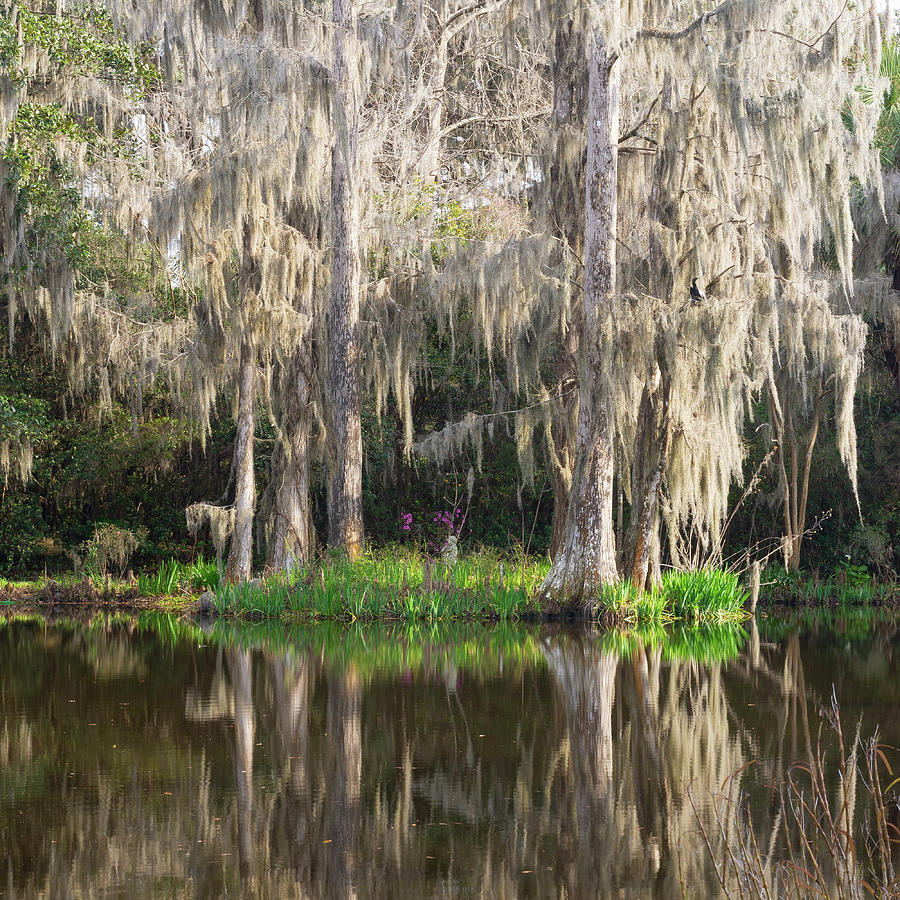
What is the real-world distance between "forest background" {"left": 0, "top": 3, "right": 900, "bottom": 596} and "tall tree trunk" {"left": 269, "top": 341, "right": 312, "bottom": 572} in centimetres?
17

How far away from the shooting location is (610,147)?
44.5 ft

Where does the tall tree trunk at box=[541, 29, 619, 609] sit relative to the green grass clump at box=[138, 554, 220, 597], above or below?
above

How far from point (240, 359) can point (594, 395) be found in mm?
5129

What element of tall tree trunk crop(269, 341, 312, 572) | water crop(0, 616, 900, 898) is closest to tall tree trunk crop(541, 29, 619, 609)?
water crop(0, 616, 900, 898)

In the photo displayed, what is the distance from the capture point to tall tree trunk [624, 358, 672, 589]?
13.5m

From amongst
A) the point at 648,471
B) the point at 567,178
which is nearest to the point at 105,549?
the point at 648,471

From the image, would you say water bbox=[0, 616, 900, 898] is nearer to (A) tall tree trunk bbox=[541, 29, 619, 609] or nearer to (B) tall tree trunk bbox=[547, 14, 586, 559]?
(A) tall tree trunk bbox=[541, 29, 619, 609]

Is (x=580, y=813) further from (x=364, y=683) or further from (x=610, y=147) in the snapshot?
(x=610, y=147)

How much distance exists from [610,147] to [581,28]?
137cm

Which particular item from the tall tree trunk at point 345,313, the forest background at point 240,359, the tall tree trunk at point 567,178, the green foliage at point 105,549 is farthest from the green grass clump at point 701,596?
the green foliage at point 105,549

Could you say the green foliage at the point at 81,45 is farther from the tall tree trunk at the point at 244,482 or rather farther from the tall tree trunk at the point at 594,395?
the tall tree trunk at the point at 594,395

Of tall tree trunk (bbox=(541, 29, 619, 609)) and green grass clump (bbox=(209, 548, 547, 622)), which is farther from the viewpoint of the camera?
green grass clump (bbox=(209, 548, 547, 622))

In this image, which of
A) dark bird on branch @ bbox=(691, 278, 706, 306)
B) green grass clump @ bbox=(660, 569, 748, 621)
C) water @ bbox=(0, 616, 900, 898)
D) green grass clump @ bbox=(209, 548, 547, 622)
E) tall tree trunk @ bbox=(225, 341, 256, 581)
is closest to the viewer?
water @ bbox=(0, 616, 900, 898)

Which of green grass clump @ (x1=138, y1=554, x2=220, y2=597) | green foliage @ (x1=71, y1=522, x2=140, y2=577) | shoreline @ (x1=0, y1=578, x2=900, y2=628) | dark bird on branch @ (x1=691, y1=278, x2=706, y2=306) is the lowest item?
shoreline @ (x1=0, y1=578, x2=900, y2=628)
